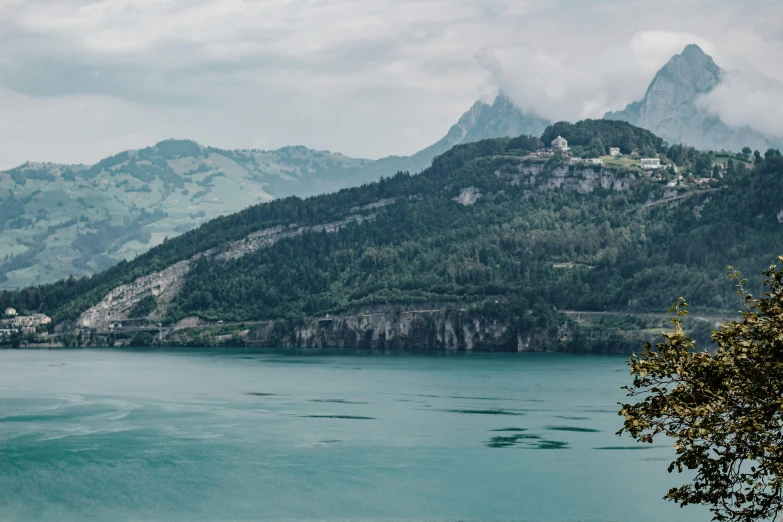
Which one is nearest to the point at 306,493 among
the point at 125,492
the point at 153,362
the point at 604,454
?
the point at 125,492

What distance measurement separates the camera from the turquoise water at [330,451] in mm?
67562

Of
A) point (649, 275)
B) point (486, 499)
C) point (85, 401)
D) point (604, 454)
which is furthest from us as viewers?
point (649, 275)

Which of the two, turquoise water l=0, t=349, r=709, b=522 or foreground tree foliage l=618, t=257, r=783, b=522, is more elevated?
foreground tree foliage l=618, t=257, r=783, b=522

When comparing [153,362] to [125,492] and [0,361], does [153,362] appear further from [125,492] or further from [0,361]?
[125,492]

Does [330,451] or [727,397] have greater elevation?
[727,397]

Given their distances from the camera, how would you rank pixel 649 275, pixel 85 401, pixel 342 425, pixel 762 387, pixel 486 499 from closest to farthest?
pixel 762 387 < pixel 486 499 < pixel 342 425 < pixel 85 401 < pixel 649 275

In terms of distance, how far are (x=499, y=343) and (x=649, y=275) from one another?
89.8 ft

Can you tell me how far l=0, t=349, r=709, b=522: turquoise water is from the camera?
2660 inches

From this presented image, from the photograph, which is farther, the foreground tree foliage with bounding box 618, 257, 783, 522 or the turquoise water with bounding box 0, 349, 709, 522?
the turquoise water with bounding box 0, 349, 709, 522

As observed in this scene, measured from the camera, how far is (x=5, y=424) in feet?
327

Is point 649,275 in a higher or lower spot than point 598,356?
higher

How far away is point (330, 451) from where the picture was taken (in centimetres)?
8375

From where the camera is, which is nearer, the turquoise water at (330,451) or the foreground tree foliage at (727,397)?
the foreground tree foliage at (727,397)

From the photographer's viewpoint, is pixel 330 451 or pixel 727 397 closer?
pixel 727 397
